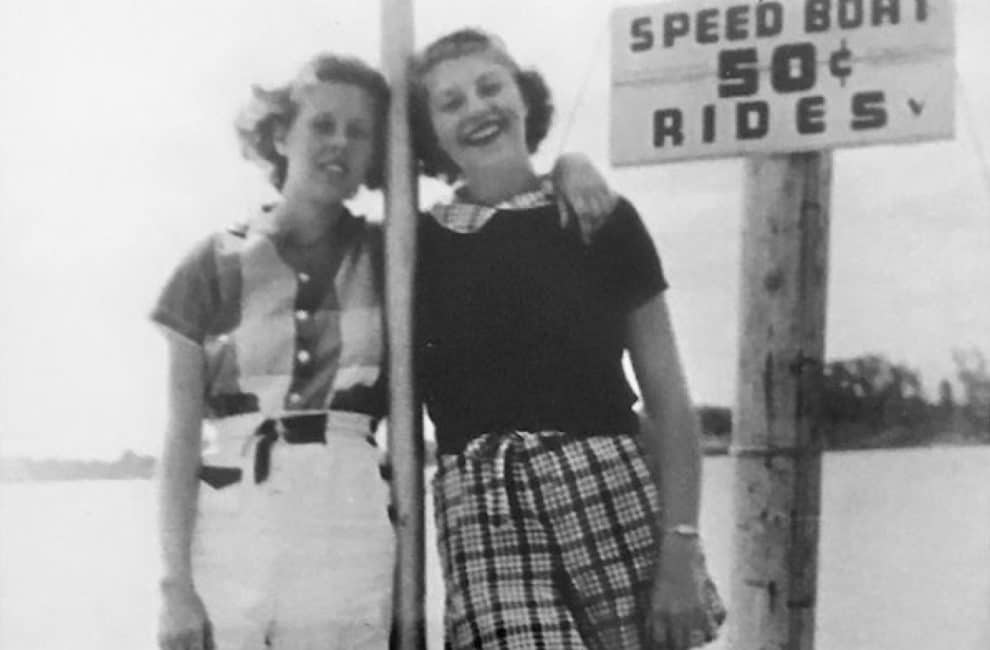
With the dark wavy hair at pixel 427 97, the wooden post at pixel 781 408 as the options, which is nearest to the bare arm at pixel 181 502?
the dark wavy hair at pixel 427 97

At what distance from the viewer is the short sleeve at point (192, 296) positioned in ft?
4.50

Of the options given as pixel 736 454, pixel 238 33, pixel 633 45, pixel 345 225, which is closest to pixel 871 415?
pixel 736 454

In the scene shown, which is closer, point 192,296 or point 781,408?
point 781,408

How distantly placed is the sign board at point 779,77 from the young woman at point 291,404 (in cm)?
9

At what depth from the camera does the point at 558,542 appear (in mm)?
1265

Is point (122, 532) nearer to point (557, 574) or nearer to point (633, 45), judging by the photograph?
point (557, 574)

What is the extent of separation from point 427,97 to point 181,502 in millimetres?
440

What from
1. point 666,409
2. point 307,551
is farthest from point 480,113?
point 307,551

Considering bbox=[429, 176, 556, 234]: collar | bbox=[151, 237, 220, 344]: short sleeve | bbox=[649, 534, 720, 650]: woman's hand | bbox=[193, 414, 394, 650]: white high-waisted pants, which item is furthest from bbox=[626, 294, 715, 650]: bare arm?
bbox=[151, 237, 220, 344]: short sleeve

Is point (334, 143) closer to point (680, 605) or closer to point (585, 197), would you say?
point (585, 197)

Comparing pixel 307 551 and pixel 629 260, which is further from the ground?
pixel 629 260

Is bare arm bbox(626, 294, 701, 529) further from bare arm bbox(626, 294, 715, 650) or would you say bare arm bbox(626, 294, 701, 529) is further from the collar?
the collar

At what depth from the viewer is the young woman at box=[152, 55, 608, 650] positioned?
4.35 feet

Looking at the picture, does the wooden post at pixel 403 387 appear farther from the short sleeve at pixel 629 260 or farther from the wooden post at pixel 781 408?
the wooden post at pixel 781 408
